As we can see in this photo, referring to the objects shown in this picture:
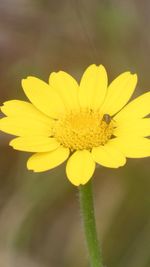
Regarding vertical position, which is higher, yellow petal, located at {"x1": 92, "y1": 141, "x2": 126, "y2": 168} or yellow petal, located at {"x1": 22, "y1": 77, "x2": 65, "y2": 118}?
yellow petal, located at {"x1": 22, "y1": 77, "x2": 65, "y2": 118}

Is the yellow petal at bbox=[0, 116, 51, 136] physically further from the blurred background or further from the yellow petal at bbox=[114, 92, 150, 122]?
the blurred background

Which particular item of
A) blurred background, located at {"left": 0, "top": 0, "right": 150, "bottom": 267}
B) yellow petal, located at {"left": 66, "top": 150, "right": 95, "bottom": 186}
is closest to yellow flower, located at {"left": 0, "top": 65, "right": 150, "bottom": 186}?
yellow petal, located at {"left": 66, "top": 150, "right": 95, "bottom": 186}

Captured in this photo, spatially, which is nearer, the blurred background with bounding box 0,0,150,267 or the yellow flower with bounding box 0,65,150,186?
the yellow flower with bounding box 0,65,150,186

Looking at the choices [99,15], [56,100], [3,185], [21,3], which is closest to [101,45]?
[99,15]

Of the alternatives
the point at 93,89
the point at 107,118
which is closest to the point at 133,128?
the point at 107,118

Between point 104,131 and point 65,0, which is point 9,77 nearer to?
point 65,0

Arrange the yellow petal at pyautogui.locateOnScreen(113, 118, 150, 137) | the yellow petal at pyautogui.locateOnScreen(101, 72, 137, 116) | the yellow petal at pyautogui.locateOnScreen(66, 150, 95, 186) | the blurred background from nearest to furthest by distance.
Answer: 1. the yellow petal at pyautogui.locateOnScreen(66, 150, 95, 186)
2. the yellow petal at pyautogui.locateOnScreen(113, 118, 150, 137)
3. the yellow petal at pyautogui.locateOnScreen(101, 72, 137, 116)
4. the blurred background

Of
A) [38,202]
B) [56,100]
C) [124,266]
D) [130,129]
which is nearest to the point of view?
[130,129]

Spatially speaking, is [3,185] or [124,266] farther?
[3,185]

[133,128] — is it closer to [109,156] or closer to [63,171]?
[109,156]
